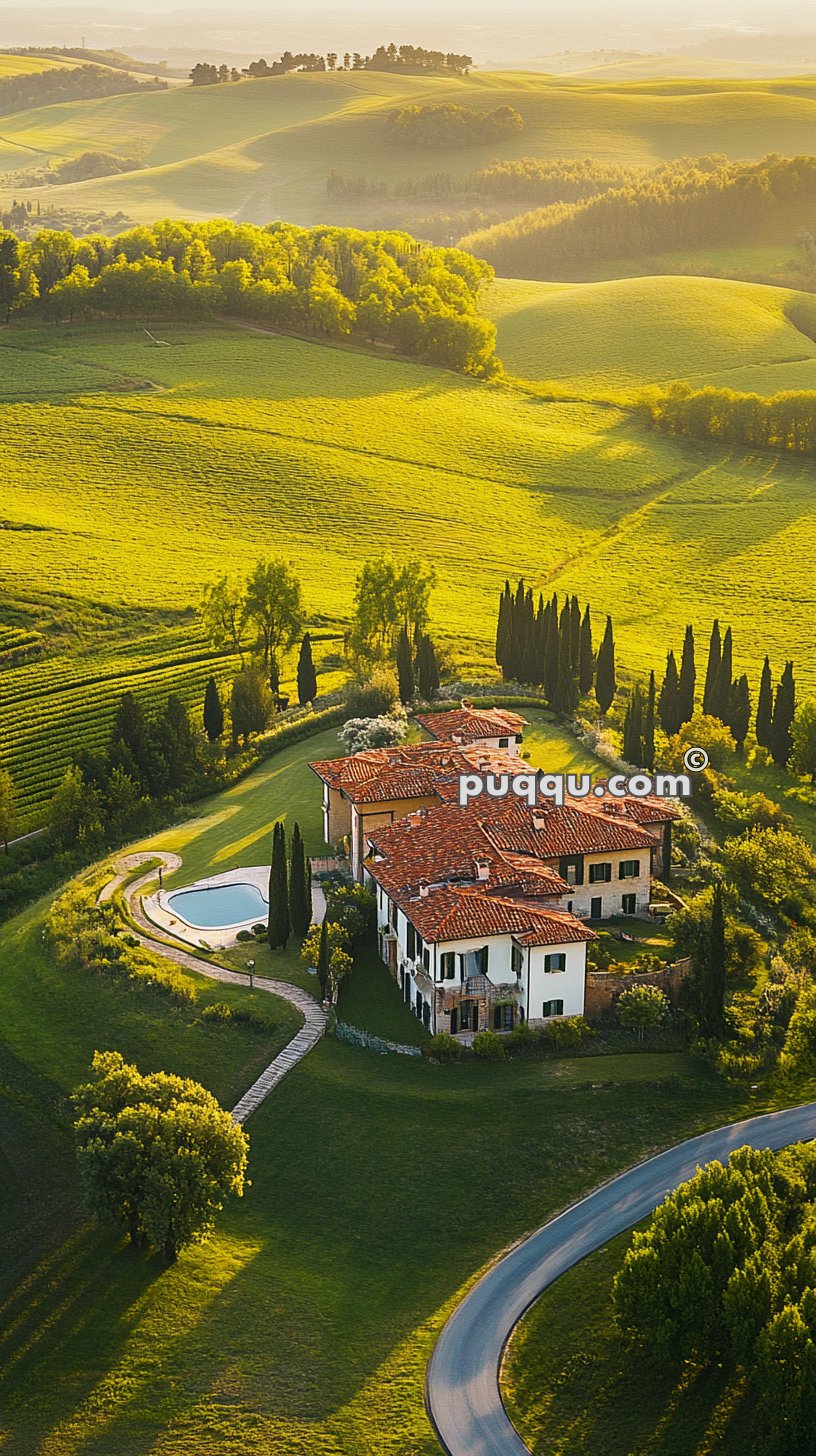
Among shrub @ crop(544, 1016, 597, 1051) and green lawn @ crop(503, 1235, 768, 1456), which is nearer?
green lawn @ crop(503, 1235, 768, 1456)

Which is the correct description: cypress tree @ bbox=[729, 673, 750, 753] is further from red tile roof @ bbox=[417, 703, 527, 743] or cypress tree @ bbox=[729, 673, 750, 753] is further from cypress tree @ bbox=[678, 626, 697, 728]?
red tile roof @ bbox=[417, 703, 527, 743]

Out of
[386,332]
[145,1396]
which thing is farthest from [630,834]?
[386,332]

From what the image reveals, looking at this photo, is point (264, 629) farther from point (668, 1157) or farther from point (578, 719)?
point (668, 1157)

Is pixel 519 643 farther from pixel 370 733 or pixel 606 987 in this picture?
pixel 606 987

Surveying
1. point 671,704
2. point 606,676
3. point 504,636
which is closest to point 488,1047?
point 671,704

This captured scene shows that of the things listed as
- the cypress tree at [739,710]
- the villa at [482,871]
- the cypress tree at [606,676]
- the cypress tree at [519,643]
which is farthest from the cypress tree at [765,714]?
the villa at [482,871]

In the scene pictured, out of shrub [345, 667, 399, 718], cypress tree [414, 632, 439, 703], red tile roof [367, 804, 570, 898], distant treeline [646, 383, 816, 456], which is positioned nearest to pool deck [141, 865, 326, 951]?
red tile roof [367, 804, 570, 898]
